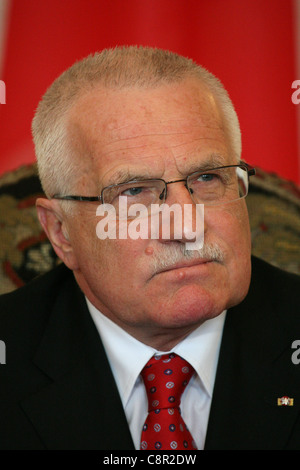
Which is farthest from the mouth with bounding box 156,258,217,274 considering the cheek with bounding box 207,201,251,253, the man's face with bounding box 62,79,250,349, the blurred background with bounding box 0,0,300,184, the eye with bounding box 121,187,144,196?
the blurred background with bounding box 0,0,300,184

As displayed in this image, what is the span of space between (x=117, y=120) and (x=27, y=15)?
103cm

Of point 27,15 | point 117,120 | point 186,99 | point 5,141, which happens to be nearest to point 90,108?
point 117,120

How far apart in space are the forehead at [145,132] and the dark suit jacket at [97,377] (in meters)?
0.57

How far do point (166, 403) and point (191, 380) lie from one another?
0.47 feet

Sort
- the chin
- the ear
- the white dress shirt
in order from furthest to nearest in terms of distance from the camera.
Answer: the ear
the white dress shirt
the chin

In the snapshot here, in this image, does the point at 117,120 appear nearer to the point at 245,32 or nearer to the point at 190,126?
the point at 190,126

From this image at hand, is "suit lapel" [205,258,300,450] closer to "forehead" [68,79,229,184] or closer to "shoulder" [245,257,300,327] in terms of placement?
"shoulder" [245,257,300,327]

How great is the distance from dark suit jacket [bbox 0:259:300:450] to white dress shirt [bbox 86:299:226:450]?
0.04 meters

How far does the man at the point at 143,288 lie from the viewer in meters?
1.77

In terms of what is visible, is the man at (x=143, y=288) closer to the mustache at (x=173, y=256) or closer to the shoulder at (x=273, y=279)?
the mustache at (x=173, y=256)

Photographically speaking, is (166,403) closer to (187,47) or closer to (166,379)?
(166,379)

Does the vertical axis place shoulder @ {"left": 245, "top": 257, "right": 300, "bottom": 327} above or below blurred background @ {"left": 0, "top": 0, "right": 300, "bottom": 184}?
below

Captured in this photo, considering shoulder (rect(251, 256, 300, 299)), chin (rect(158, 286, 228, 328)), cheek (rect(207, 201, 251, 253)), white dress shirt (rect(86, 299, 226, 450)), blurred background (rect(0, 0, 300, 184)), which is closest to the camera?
chin (rect(158, 286, 228, 328))

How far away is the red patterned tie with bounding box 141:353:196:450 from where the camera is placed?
1.78 meters
